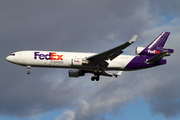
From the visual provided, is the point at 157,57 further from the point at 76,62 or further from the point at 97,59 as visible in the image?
the point at 76,62

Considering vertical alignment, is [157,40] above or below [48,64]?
above

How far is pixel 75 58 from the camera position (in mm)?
50375

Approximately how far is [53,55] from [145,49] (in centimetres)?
1563

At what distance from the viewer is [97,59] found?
50.2 m

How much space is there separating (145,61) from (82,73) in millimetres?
11558

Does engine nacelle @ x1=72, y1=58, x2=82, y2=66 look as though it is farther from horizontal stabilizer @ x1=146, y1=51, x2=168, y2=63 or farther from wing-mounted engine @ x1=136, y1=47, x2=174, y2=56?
horizontal stabilizer @ x1=146, y1=51, x2=168, y2=63

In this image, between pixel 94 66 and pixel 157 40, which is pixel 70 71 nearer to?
pixel 94 66

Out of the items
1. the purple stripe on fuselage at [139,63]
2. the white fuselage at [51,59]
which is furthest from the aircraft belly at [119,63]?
the white fuselage at [51,59]

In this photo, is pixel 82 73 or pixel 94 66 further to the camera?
pixel 82 73

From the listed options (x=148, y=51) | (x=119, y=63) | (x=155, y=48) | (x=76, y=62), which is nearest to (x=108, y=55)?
(x=119, y=63)

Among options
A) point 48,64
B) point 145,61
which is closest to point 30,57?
point 48,64

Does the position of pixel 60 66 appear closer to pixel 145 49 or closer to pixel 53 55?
pixel 53 55

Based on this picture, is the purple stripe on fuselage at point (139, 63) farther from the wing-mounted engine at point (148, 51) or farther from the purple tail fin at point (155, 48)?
the purple tail fin at point (155, 48)

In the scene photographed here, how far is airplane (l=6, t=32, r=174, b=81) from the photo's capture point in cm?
5025
